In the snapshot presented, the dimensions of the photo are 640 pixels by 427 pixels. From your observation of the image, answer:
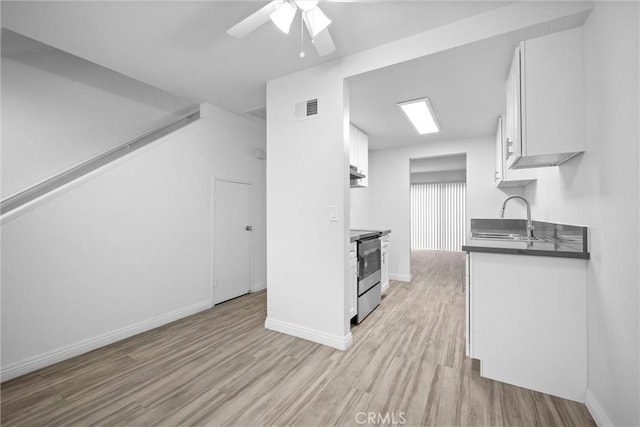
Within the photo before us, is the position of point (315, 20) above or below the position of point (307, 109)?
above

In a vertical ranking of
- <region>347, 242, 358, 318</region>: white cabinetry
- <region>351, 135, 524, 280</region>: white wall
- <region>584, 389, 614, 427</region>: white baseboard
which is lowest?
<region>584, 389, 614, 427</region>: white baseboard

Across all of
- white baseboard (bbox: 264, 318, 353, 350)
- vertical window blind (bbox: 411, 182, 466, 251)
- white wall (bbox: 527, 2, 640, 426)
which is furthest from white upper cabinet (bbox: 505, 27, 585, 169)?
vertical window blind (bbox: 411, 182, 466, 251)

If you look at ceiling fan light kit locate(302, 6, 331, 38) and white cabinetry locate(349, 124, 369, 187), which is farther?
white cabinetry locate(349, 124, 369, 187)

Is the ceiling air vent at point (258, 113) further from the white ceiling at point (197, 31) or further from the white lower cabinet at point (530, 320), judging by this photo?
the white lower cabinet at point (530, 320)

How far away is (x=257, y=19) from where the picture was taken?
63.9 inches

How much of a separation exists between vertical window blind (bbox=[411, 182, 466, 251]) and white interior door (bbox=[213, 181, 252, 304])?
6712mm

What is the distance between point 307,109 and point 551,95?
184cm

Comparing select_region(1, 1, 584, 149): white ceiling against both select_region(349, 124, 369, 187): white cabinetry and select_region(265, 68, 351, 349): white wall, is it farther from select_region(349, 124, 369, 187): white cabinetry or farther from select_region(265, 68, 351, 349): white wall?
select_region(349, 124, 369, 187): white cabinetry

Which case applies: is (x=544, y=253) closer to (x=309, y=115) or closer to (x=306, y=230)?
(x=306, y=230)

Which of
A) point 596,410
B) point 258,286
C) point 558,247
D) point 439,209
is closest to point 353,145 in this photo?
point 258,286

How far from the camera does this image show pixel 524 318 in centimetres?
176

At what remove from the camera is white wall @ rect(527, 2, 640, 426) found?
1187 mm

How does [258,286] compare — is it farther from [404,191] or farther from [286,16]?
[286,16]

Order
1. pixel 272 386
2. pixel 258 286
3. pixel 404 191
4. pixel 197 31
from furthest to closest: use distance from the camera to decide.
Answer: pixel 404 191 < pixel 258 286 < pixel 197 31 < pixel 272 386
